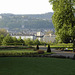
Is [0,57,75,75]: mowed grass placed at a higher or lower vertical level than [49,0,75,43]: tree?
lower

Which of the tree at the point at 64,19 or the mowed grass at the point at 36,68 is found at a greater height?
the tree at the point at 64,19

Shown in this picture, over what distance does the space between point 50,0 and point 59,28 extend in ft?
17.5

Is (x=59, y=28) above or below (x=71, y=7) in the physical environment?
below

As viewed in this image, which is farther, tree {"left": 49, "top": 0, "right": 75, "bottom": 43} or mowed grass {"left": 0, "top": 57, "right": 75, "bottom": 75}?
tree {"left": 49, "top": 0, "right": 75, "bottom": 43}

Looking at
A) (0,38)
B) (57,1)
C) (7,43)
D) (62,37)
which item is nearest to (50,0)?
(57,1)

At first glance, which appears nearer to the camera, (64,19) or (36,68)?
(36,68)

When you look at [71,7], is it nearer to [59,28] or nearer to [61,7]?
[61,7]

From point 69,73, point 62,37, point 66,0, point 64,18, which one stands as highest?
point 66,0

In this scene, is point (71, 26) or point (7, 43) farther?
point (7, 43)

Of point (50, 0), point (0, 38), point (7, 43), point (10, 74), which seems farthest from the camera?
point (0, 38)

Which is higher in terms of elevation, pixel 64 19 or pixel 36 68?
pixel 64 19

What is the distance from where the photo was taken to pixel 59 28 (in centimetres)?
3566

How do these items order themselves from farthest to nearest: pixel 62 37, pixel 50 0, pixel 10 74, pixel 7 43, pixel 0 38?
pixel 0 38 → pixel 7 43 → pixel 50 0 → pixel 62 37 → pixel 10 74

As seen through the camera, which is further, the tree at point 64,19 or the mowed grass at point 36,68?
the tree at point 64,19
